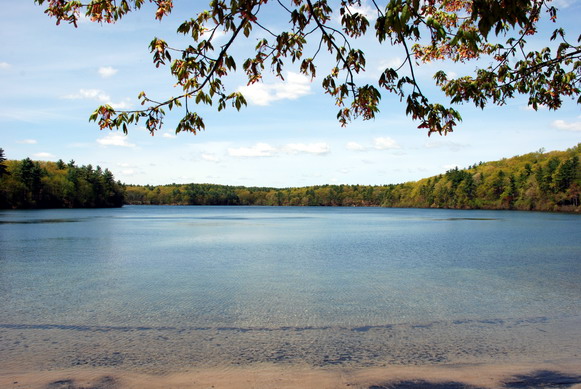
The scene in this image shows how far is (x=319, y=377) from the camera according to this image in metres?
6.60

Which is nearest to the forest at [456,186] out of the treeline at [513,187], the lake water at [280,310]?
the treeline at [513,187]

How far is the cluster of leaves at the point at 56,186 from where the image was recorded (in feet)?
305

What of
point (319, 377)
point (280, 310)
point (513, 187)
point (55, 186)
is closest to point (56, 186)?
point (55, 186)

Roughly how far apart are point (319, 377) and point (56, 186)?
4599 inches

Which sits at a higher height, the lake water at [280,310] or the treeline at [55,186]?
the treeline at [55,186]

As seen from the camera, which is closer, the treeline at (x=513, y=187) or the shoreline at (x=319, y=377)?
the shoreline at (x=319, y=377)

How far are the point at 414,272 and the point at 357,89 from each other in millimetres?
13610

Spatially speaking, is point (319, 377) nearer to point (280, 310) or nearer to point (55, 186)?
point (280, 310)

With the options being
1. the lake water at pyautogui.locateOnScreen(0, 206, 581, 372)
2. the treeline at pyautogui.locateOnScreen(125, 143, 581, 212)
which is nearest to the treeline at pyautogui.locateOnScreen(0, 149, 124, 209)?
A: the lake water at pyautogui.locateOnScreen(0, 206, 581, 372)

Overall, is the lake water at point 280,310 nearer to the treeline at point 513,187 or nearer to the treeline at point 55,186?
the treeline at point 55,186

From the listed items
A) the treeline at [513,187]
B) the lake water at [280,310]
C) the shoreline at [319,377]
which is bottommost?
the lake water at [280,310]

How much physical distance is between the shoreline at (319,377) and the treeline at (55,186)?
89974 mm

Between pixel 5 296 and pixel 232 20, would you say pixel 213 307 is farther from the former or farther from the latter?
pixel 232 20

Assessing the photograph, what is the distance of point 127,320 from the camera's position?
990cm
